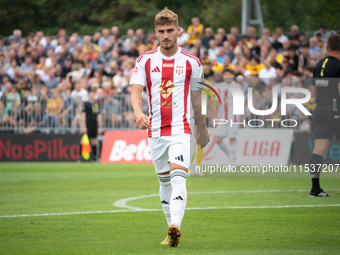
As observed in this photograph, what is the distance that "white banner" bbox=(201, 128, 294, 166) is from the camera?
686 inches

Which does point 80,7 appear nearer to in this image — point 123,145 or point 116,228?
point 123,145

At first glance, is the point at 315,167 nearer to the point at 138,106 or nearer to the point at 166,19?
the point at 138,106

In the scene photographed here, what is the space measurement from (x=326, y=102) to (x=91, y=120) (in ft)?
37.6

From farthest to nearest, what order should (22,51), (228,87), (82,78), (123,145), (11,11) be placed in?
(11,11) < (22,51) < (82,78) < (123,145) < (228,87)

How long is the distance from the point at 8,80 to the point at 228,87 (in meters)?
11.5

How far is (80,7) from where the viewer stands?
4766 centimetres

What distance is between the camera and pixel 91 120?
20234mm

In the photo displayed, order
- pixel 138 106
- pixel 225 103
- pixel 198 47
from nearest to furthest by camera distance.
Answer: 1. pixel 138 106
2. pixel 225 103
3. pixel 198 47

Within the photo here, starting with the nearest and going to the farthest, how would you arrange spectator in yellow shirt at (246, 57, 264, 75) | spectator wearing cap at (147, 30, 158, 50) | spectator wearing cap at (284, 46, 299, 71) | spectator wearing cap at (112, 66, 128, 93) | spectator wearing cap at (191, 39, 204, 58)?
spectator wearing cap at (284, 46, 299, 71)
spectator in yellow shirt at (246, 57, 264, 75)
spectator wearing cap at (191, 39, 204, 58)
spectator wearing cap at (112, 66, 128, 93)
spectator wearing cap at (147, 30, 158, 50)

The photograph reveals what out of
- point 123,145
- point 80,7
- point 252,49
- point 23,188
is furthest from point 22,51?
point 80,7

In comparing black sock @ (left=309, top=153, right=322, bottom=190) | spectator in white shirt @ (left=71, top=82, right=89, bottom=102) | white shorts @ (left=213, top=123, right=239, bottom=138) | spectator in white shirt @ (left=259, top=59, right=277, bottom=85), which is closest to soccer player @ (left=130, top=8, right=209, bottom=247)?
black sock @ (left=309, top=153, right=322, bottom=190)

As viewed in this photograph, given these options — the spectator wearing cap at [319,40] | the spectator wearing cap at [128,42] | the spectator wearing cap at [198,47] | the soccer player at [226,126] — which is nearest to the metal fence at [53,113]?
the spectator wearing cap at [198,47]

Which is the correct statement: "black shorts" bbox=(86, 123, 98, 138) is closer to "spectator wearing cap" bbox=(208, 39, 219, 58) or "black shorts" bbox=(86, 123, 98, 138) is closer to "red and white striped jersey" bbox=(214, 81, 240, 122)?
"spectator wearing cap" bbox=(208, 39, 219, 58)

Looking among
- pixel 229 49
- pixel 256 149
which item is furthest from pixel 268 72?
pixel 256 149
